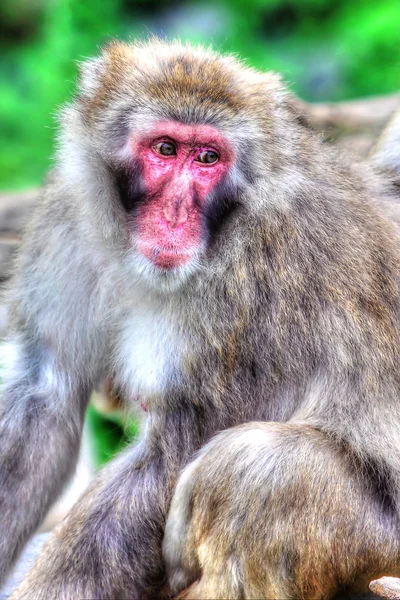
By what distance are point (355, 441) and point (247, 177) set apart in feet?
3.53

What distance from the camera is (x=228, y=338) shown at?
3701 millimetres

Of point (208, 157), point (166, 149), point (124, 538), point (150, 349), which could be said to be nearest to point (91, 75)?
point (166, 149)

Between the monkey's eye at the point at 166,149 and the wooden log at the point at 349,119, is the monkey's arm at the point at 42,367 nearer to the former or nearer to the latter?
the monkey's eye at the point at 166,149

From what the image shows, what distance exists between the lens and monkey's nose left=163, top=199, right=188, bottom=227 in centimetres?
350

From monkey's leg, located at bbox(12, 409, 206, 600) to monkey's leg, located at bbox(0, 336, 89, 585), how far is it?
43cm

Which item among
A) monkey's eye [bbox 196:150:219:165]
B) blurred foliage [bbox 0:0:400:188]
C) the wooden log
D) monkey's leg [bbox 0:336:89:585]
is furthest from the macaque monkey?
blurred foliage [bbox 0:0:400:188]

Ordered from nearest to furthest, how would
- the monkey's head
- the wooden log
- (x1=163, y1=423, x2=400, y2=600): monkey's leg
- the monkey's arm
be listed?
(x1=163, y1=423, x2=400, y2=600): monkey's leg < the monkey's head < the monkey's arm < the wooden log

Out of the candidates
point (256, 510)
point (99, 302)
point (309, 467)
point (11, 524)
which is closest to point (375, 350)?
point (309, 467)

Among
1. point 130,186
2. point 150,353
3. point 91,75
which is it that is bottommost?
point 150,353

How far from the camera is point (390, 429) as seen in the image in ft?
12.5

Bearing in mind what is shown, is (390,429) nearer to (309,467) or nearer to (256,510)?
(309,467)

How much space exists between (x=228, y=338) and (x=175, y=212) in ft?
1.74

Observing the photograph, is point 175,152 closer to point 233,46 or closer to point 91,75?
point 91,75

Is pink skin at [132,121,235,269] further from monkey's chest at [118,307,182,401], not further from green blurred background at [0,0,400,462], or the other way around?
green blurred background at [0,0,400,462]
